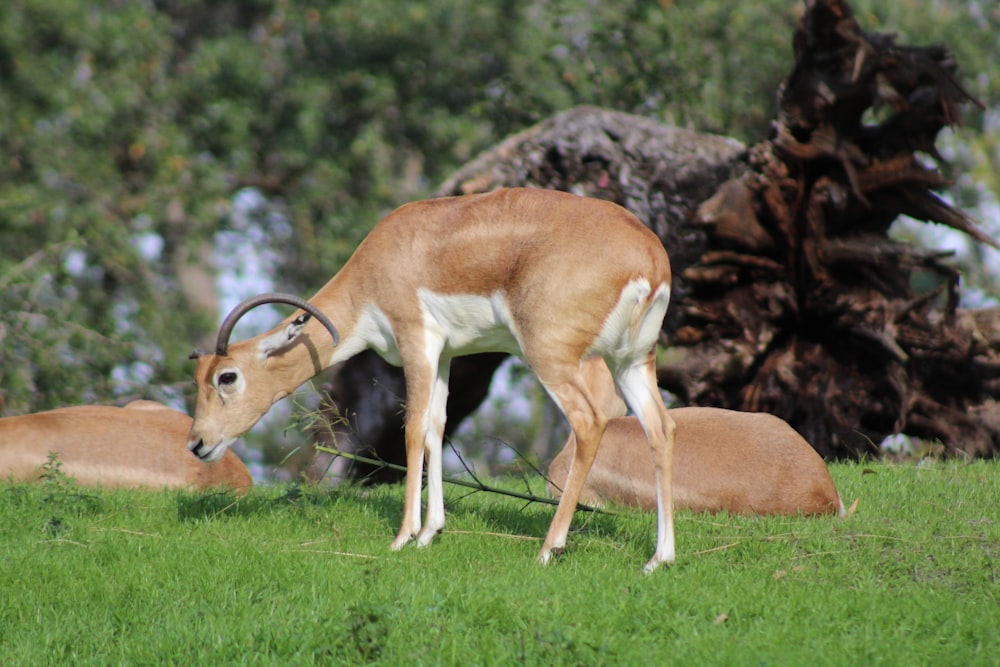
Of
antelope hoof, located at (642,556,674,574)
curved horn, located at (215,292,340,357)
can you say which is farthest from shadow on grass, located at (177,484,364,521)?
antelope hoof, located at (642,556,674,574)

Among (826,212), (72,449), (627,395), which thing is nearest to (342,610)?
(627,395)

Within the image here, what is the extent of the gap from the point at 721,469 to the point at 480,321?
1840 mm

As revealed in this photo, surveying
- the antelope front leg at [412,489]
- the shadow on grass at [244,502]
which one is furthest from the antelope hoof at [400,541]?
the shadow on grass at [244,502]

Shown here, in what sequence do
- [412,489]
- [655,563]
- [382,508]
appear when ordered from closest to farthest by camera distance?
[655,563] < [412,489] < [382,508]

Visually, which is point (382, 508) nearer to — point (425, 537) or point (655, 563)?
point (425, 537)

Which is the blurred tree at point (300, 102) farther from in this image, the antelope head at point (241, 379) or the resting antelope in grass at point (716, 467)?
the resting antelope in grass at point (716, 467)

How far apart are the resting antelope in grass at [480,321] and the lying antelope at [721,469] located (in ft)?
3.09

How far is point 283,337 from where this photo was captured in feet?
22.1

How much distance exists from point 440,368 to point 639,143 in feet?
17.6

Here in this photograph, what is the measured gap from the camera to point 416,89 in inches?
747

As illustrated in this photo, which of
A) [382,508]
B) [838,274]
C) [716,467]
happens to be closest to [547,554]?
[716,467]

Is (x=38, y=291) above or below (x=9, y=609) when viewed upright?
below

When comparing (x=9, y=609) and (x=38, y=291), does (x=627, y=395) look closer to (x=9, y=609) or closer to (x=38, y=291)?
(x=9, y=609)

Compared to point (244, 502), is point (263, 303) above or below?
above
